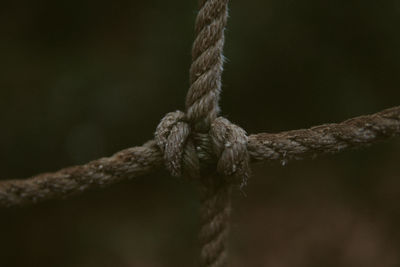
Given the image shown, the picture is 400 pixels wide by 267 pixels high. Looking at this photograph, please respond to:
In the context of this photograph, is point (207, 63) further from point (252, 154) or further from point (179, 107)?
point (179, 107)

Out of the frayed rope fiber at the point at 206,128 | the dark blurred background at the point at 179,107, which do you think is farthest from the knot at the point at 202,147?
the dark blurred background at the point at 179,107

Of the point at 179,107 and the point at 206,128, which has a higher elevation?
the point at 206,128

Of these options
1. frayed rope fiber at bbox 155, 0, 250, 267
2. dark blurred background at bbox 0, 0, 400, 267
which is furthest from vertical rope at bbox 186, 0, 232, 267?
dark blurred background at bbox 0, 0, 400, 267

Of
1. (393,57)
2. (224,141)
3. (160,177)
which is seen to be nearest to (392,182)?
(393,57)

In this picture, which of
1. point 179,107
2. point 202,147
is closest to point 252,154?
point 202,147

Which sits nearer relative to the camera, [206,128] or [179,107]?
[206,128]

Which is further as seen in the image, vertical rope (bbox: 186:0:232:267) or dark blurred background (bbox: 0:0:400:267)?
dark blurred background (bbox: 0:0:400:267)

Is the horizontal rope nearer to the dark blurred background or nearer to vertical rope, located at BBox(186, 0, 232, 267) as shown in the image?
vertical rope, located at BBox(186, 0, 232, 267)
